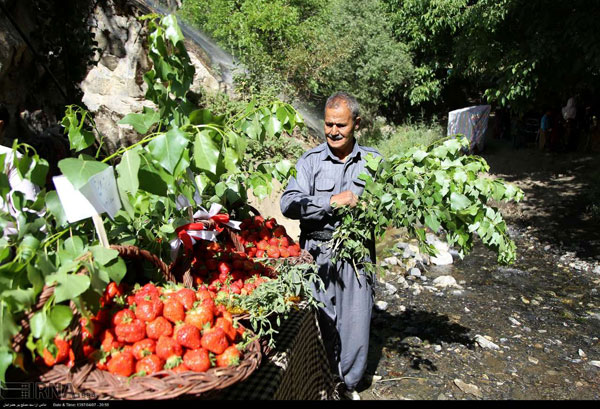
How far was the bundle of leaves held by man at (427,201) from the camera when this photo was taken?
2303 mm

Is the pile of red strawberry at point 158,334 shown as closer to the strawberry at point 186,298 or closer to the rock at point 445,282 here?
the strawberry at point 186,298

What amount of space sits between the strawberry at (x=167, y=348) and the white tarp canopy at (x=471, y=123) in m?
12.2

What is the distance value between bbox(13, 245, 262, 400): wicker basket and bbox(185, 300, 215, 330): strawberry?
0.56 ft

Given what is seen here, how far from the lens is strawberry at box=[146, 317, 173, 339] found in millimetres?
1389

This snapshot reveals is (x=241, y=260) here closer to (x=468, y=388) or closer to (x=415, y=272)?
(x=468, y=388)

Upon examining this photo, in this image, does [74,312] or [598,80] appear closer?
[74,312]

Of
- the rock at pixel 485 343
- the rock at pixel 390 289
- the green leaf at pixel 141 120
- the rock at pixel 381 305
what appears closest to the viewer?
the green leaf at pixel 141 120

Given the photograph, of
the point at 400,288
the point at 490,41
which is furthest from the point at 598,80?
the point at 400,288

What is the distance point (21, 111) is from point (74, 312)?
4.48m

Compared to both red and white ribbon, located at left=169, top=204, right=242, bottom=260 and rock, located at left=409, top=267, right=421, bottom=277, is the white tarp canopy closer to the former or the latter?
rock, located at left=409, top=267, right=421, bottom=277

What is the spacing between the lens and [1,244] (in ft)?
4.51

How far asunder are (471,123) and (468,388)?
36.6 ft

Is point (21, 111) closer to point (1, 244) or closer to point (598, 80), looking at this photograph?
point (1, 244)

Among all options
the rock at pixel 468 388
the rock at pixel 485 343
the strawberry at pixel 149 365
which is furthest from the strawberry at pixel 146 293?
the rock at pixel 485 343
